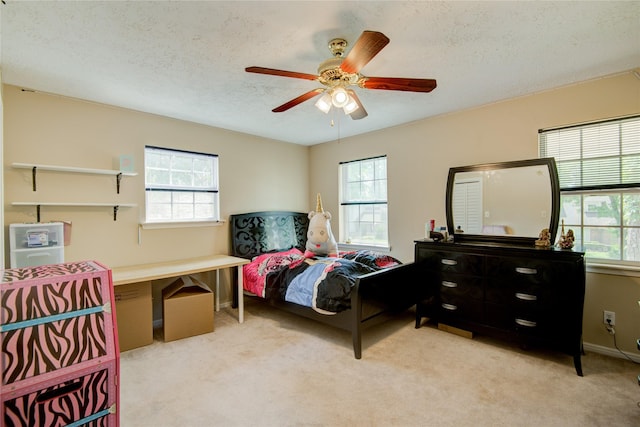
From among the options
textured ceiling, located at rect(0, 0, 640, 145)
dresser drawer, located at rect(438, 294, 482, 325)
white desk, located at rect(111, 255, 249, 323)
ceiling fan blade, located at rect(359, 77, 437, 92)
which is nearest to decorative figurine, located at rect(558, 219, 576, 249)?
dresser drawer, located at rect(438, 294, 482, 325)

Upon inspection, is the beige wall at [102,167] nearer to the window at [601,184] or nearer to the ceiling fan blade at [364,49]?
the ceiling fan blade at [364,49]

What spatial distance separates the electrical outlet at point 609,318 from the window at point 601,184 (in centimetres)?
44

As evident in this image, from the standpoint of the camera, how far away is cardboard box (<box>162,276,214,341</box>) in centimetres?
284

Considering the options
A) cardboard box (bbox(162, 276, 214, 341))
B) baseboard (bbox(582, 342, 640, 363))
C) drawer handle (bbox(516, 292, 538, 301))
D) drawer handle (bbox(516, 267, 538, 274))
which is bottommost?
baseboard (bbox(582, 342, 640, 363))

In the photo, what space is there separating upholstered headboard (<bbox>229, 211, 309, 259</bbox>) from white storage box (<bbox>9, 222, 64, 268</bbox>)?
1766mm

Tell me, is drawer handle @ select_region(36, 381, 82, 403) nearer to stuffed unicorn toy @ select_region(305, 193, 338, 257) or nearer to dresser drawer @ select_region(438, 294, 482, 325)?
stuffed unicorn toy @ select_region(305, 193, 338, 257)

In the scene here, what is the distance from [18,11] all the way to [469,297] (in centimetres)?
380

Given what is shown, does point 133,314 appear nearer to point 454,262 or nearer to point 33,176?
point 33,176

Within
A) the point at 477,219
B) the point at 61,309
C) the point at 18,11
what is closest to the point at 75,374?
the point at 61,309

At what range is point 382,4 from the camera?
5.24 ft

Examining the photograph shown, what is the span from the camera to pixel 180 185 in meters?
3.62

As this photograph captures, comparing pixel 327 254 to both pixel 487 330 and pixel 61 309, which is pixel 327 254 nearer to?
pixel 487 330

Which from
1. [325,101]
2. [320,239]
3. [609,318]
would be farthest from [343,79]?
[609,318]

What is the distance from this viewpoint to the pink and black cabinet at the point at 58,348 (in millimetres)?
1082
